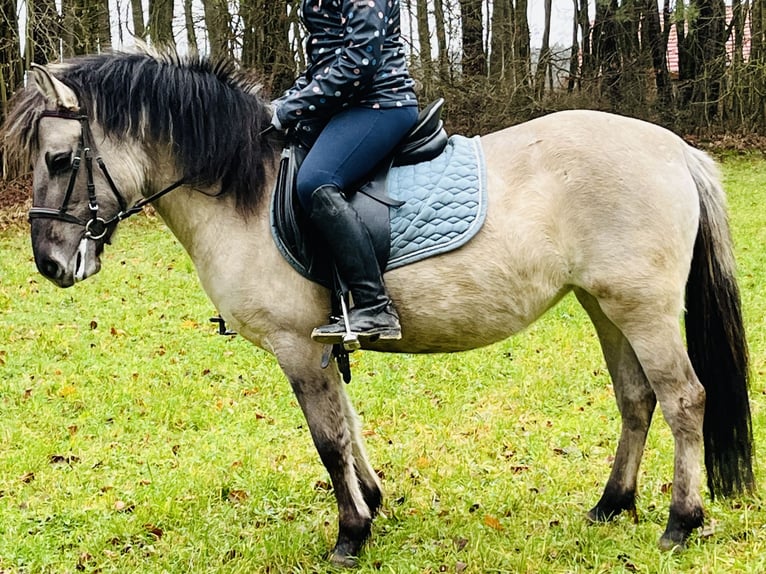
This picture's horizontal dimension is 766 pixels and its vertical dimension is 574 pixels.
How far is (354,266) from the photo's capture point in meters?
3.55

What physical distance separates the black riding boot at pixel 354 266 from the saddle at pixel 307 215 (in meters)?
0.08

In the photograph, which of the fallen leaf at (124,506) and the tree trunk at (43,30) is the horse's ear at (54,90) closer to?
the fallen leaf at (124,506)

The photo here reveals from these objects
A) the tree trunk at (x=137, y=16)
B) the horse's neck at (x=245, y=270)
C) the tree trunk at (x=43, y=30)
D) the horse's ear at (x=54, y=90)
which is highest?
the tree trunk at (x=137, y=16)

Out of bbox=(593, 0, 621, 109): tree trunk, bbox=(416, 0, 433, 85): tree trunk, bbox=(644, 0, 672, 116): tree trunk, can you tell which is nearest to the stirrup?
bbox=(416, 0, 433, 85): tree trunk

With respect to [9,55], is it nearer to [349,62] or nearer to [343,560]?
[349,62]

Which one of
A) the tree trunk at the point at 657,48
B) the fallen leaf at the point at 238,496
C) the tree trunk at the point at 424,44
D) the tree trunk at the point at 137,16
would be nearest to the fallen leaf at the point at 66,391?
the fallen leaf at the point at 238,496

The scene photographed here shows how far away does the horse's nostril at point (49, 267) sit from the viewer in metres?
3.55

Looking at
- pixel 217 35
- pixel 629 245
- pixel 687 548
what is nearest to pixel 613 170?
pixel 629 245

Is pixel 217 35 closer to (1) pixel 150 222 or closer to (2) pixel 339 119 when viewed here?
(1) pixel 150 222

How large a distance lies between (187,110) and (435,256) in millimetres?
1323

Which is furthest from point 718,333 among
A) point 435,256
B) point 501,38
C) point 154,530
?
point 501,38

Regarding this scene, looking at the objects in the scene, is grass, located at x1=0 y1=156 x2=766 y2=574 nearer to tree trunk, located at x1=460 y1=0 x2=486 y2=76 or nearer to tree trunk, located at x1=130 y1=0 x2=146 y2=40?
tree trunk, located at x1=130 y1=0 x2=146 y2=40

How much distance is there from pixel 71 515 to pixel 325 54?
2.89 metres

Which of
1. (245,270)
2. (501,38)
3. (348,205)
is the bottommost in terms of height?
(245,270)
